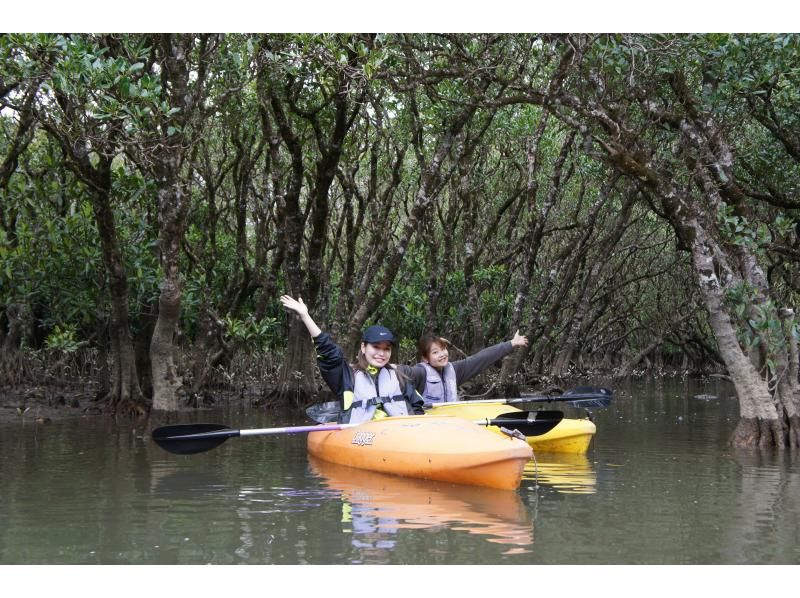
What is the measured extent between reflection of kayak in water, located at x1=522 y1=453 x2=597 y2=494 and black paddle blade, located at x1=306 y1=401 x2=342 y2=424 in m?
1.84

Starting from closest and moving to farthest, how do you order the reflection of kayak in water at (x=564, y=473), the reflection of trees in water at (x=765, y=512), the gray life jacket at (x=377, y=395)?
the reflection of trees in water at (x=765, y=512), the reflection of kayak in water at (x=564, y=473), the gray life jacket at (x=377, y=395)

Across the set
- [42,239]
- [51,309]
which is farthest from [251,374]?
[42,239]

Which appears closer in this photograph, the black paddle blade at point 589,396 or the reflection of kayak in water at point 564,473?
the reflection of kayak in water at point 564,473

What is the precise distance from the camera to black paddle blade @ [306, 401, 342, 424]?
8.80 meters

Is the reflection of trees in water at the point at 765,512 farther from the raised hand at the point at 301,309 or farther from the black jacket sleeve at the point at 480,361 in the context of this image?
the raised hand at the point at 301,309

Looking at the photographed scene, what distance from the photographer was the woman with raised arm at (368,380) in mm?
7859

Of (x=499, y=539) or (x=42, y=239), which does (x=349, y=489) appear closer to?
(x=499, y=539)

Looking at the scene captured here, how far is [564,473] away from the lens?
770 cm

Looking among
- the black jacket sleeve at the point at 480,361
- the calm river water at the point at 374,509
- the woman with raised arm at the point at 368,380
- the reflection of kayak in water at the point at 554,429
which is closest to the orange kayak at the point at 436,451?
the calm river water at the point at 374,509

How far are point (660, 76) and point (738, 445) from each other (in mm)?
3911

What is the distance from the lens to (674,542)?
4969 millimetres

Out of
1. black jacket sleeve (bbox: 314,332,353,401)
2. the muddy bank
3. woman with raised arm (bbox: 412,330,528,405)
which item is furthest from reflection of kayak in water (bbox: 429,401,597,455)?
the muddy bank

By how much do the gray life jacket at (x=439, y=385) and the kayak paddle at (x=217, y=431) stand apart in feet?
3.47

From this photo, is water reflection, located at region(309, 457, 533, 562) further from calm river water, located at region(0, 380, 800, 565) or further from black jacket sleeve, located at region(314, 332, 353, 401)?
black jacket sleeve, located at region(314, 332, 353, 401)
